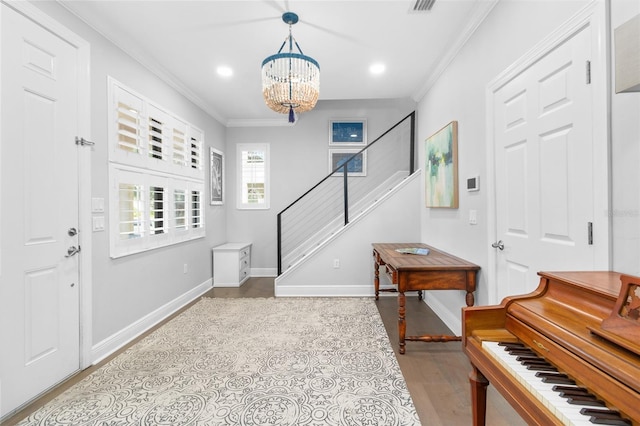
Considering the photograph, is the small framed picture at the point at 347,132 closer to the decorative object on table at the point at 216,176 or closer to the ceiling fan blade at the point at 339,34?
the decorative object on table at the point at 216,176

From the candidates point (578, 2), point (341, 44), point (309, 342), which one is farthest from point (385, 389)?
point (341, 44)

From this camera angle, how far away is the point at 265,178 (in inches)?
205

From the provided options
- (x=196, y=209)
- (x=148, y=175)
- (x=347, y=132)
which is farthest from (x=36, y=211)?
(x=347, y=132)

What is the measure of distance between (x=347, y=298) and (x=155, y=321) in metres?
2.31

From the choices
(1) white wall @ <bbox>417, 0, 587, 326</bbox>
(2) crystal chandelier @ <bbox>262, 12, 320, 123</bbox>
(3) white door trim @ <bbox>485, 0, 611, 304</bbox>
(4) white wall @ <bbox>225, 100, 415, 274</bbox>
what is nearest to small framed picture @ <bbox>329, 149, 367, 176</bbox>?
(4) white wall @ <bbox>225, 100, 415, 274</bbox>

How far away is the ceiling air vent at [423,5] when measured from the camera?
7.18 ft

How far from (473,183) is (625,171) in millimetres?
1257

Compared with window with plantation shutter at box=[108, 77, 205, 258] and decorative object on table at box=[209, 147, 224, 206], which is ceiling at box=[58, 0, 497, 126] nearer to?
window with plantation shutter at box=[108, 77, 205, 258]

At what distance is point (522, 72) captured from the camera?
6.05 feet

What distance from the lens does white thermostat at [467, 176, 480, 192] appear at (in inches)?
95.2

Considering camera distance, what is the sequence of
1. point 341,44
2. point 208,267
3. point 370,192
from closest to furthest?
point 341,44
point 208,267
point 370,192

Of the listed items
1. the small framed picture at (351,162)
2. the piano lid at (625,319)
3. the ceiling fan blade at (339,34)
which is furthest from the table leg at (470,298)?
the small framed picture at (351,162)

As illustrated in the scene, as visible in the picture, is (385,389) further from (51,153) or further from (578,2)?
(51,153)

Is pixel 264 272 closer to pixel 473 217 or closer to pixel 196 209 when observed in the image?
pixel 196 209
